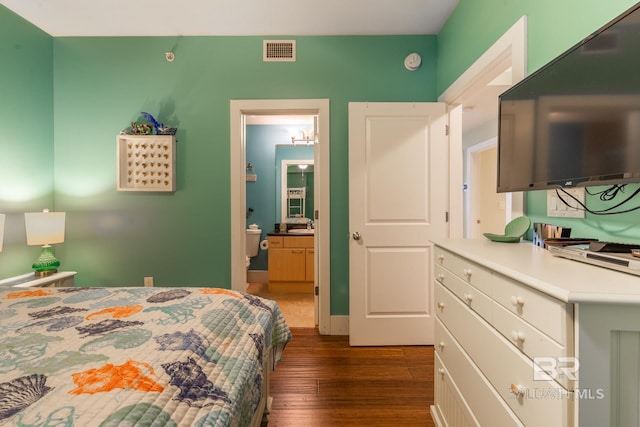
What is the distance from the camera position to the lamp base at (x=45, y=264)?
2404mm

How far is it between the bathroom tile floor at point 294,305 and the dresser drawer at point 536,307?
2279 mm

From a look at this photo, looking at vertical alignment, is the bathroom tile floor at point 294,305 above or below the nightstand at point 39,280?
below

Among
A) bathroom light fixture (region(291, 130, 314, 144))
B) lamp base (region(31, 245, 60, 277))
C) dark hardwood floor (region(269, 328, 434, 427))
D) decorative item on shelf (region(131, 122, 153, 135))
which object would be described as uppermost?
bathroom light fixture (region(291, 130, 314, 144))

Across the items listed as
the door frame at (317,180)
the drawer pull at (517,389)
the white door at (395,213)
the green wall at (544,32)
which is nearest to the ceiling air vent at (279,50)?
the door frame at (317,180)

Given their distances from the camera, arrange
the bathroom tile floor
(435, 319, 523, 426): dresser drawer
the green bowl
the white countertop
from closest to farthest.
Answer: the white countertop < (435, 319, 523, 426): dresser drawer < the green bowl < the bathroom tile floor

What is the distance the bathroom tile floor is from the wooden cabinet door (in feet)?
0.74

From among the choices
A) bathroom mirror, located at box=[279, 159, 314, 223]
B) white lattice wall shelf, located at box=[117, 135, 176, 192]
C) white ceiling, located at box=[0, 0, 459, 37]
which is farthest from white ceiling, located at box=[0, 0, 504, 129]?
bathroom mirror, located at box=[279, 159, 314, 223]

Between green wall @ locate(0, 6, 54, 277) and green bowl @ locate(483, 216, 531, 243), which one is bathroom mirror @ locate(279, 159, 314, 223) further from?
green bowl @ locate(483, 216, 531, 243)

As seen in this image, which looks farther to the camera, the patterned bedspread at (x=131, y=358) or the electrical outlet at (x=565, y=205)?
the electrical outlet at (x=565, y=205)

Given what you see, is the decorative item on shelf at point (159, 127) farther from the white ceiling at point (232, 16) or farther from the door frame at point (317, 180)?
the white ceiling at point (232, 16)

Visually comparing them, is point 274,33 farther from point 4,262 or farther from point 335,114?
point 4,262

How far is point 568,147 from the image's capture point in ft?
3.50

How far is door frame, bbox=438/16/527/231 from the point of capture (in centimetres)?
153

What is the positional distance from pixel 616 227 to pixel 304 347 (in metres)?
2.17
